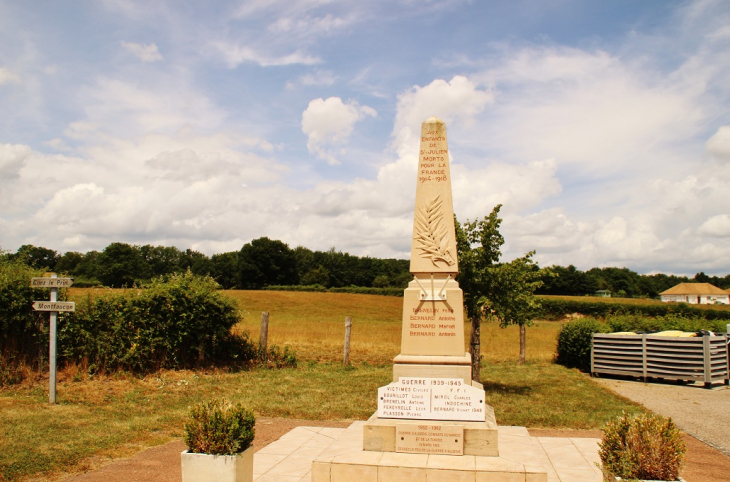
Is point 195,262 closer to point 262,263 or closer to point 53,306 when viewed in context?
point 262,263

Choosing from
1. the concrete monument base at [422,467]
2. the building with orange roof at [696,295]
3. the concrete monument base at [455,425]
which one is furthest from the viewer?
the building with orange roof at [696,295]

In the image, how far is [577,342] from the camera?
17.5 meters

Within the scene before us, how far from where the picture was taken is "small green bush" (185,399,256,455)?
5.68m

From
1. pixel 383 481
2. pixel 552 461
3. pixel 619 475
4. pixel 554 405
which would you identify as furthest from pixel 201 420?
pixel 554 405

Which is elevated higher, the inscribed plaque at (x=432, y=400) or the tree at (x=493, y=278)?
the tree at (x=493, y=278)

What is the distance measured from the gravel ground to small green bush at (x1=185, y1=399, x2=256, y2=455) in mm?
7608

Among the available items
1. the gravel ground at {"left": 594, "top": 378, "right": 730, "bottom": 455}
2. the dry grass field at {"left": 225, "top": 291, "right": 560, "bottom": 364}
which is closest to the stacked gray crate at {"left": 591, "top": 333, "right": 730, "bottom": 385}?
the gravel ground at {"left": 594, "top": 378, "right": 730, "bottom": 455}

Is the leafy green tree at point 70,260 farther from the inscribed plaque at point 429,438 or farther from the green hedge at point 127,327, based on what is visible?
the inscribed plaque at point 429,438

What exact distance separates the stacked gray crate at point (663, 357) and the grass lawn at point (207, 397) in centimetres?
104

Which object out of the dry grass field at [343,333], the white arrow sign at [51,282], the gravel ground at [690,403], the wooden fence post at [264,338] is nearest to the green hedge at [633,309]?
the dry grass field at [343,333]

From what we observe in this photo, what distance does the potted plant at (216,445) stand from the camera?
5602 mm

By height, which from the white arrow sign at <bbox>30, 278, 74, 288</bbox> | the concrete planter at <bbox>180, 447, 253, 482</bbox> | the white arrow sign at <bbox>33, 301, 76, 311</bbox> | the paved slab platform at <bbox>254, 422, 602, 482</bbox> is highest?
the white arrow sign at <bbox>30, 278, 74, 288</bbox>

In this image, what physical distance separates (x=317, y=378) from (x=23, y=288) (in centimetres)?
744

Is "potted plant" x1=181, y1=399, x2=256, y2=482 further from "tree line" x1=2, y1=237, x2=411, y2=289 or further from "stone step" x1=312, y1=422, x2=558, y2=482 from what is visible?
"tree line" x1=2, y1=237, x2=411, y2=289
